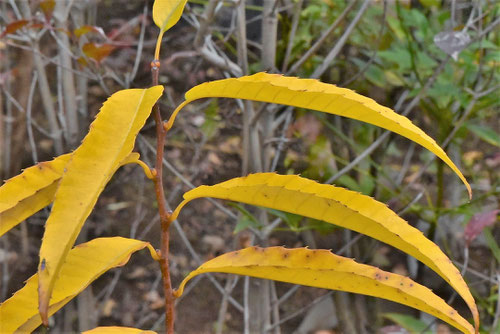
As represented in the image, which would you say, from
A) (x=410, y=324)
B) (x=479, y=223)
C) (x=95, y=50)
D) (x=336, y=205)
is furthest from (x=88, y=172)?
(x=410, y=324)

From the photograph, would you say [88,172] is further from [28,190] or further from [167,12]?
[167,12]

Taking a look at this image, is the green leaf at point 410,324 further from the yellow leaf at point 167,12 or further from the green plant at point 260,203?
the yellow leaf at point 167,12

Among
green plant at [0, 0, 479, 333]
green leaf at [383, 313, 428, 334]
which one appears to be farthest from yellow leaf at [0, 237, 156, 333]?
green leaf at [383, 313, 428, 334]

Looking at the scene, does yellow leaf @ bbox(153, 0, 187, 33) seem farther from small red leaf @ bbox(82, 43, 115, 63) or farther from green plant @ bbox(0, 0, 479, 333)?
small red leaf @ bbox(82, 43, 115, 63)

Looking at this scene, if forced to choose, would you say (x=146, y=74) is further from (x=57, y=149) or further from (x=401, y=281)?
(x=401, y=281)

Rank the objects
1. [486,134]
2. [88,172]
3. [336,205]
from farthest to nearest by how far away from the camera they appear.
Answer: [486,134]
[336,205]
[88,172]

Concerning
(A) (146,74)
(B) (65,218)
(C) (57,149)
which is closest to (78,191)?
(B) (65,218)

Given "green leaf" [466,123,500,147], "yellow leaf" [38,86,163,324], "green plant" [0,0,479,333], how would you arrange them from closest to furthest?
"yellow leaf" [38,86,163,324] < "green plant" [0,0,479,333] < "green leaf" [466,123,500,147]
